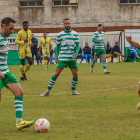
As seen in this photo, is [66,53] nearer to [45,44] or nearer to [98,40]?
[98,40]

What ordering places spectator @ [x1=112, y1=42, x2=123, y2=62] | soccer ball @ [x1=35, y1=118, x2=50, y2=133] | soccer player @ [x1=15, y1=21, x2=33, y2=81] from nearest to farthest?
soccer ball @ [x1=35, y1=118, x2=50, y2=133], soccer player @ [x1=15, y1=21, x2=33, y2=81], spectator @ [x1=112, y1=42, x2=123, y2=62]

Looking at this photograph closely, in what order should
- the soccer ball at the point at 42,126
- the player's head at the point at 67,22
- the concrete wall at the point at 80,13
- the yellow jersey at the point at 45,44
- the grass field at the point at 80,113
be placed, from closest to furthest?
1. the grass field at the point at 80,113
2. the soccer ball at the point at 42,126
3. the player's head at the point at 67,22
4. the yellow jersey at the point at 45,44
5. the concrete wall at the point at 80,13

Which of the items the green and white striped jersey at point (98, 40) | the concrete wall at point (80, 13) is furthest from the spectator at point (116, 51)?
the green and white striped jersey at point (98, 40)

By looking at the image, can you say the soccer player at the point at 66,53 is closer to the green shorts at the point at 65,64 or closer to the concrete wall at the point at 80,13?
the green shorts at the point at 65,64

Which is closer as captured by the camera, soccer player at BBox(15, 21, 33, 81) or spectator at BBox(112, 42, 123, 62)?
soccer player at BBox(15, 21, 33, 81)

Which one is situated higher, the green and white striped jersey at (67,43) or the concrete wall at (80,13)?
the concrete wall at (80,13)

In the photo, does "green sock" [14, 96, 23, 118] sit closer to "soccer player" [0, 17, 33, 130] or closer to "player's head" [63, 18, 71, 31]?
"soccer player" [0, 17, 33, 130]

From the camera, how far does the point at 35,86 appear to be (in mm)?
14531

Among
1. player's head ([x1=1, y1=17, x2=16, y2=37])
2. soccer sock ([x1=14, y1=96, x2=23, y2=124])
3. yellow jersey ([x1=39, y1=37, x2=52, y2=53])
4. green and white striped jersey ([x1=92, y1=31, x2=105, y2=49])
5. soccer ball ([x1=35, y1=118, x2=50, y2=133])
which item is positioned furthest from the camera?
yellow jersey ([x1=39, y1=37, x2=52, y2=53])

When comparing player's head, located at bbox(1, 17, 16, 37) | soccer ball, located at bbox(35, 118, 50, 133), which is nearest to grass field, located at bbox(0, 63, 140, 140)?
soccer ball, located at bbox(35, 118, 50, 133)

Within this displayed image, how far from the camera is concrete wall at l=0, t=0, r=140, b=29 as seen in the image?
42.8 meters

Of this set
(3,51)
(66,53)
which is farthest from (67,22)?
(3,51)

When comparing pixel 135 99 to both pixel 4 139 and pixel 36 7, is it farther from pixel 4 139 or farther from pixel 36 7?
pixel 36 7

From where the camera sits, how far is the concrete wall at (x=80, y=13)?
4278 centimetres
